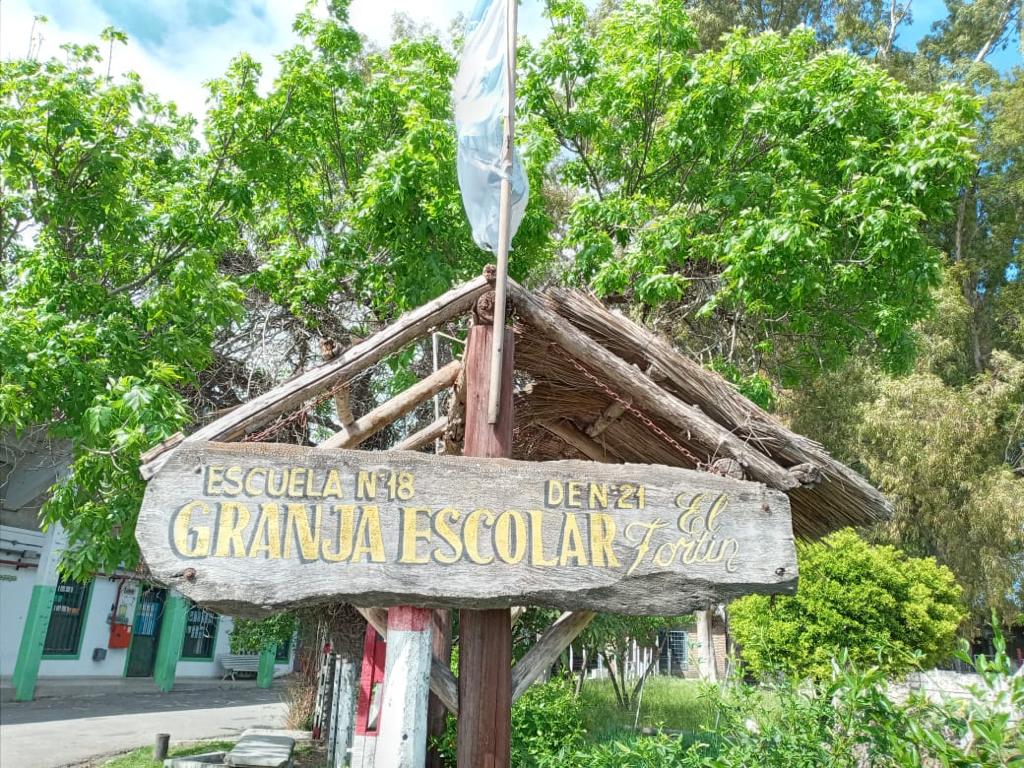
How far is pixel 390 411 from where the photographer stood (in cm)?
398

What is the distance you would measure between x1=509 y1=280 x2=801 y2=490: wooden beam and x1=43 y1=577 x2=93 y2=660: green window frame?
52.3 feet

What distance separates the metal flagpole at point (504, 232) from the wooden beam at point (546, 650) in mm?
1192

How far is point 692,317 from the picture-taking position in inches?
369

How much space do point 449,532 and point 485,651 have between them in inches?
24.9

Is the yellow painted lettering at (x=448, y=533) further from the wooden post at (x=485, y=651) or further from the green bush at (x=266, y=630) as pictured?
the green bush at (x=266, y=630)

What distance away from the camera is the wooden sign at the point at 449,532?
290 centimetres

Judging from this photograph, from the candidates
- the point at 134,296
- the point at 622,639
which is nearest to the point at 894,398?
the point at 622,639

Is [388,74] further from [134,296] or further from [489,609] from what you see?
[489,609]

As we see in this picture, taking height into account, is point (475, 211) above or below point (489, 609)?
above

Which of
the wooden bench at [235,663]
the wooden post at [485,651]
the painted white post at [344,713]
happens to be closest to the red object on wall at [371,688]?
the painted white post at [344,713]

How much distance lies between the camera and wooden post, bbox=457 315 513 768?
3.19 m

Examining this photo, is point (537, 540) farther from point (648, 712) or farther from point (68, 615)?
point (68, 615)

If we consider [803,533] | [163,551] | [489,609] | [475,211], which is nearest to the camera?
[163,551]

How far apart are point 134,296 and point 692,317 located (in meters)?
6.42
